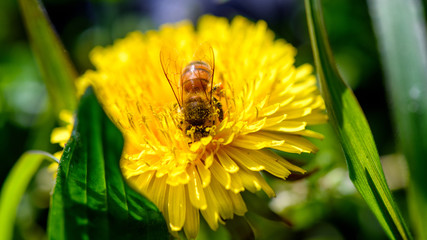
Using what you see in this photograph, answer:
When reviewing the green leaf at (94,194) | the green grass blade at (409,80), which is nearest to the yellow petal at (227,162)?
the green leaf at (94,194)

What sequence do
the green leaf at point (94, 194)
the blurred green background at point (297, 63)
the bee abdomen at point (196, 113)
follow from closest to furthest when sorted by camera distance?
1. the green leaf at point (94, 194)
2. the bee abdomen at point (196, 113)
3. the blurred green background at point (297, 63)

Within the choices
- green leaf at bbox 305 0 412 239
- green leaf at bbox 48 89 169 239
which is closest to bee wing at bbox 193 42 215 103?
green leaf at bbox 305 0 412 239

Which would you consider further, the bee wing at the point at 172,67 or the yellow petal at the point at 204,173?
the bee wing at the point at 172,67

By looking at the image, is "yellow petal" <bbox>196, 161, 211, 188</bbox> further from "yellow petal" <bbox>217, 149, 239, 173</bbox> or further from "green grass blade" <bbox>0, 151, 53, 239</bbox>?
"green grass blade" <bbox>0, 151, 53, 239</bbox>

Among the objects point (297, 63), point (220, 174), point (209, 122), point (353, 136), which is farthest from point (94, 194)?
point (297, 63)

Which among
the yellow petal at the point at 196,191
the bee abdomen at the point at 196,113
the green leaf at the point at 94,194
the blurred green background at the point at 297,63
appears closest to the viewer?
the green leaf at the point at 94,194

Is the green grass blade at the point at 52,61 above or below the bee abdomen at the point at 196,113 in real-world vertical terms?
above

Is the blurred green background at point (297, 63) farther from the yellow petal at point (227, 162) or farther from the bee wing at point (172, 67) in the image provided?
the bee wing at point (172, 67)

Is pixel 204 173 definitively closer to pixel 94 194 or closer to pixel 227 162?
pixel 227 162
